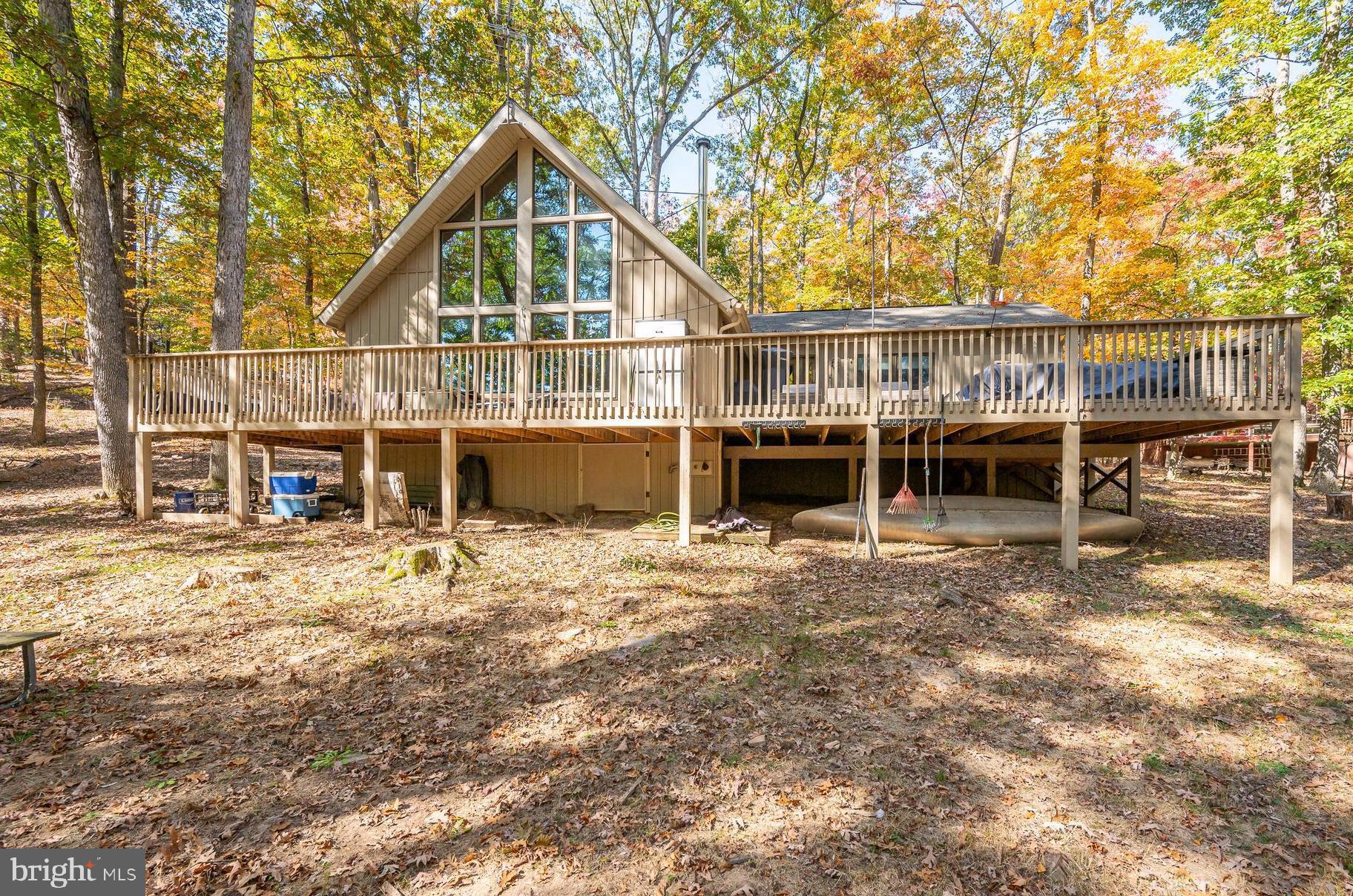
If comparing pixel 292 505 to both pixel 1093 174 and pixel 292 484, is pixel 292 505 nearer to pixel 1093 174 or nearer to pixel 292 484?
pixel 292 484

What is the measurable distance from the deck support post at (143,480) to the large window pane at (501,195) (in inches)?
271

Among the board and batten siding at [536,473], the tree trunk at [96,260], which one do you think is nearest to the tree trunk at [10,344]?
the tree trunk at [96,260]

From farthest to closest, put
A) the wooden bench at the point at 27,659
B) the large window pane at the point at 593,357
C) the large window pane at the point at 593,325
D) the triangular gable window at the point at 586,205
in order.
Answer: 1. the triangular gable window at the point at 586,205
2. the large window pane at the point at 593,325
3. the large window pane at the point at 593,357
4. the wooden bench at the point at 27,659

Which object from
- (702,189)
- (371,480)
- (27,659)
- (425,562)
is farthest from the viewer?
(702,189)

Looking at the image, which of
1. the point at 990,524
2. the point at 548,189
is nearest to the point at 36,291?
the point at 548,189

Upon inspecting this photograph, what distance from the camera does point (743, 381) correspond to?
8086mm

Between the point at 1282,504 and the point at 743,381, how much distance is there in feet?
21.0

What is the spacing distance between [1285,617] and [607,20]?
2543 cm

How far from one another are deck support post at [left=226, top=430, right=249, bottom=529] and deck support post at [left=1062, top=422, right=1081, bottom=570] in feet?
39.5

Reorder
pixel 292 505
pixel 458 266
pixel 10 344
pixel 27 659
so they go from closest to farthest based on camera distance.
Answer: pixel 27 659
pixel 292 505
pixel 458 266
pixel 10 344

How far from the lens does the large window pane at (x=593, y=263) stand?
10602 millimetres

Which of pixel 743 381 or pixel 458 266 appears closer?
pixel 743 381

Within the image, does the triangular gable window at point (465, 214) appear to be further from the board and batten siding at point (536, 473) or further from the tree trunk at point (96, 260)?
the tree trunk at point (96, 260)

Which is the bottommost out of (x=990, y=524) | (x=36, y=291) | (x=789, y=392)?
(x=990, y=524)
